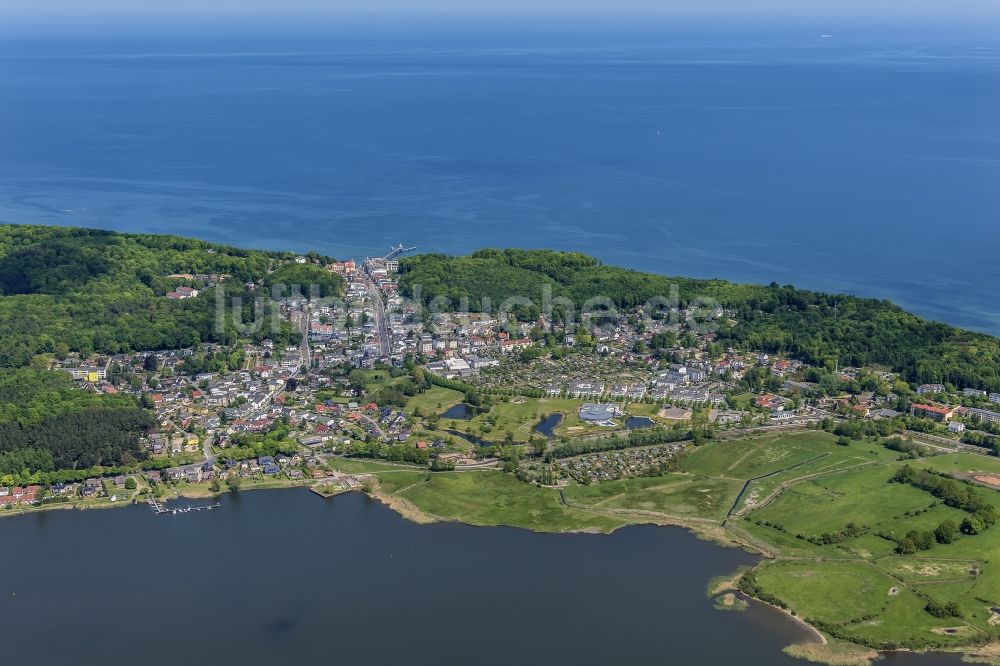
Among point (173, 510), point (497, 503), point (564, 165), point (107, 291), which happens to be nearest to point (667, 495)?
point (497, 503)

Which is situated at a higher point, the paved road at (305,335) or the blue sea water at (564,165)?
the blue sea water at (564,165)

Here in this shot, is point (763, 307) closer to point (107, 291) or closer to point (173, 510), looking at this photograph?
point (173, 510)

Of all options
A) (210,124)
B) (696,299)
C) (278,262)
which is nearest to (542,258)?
(696,299)

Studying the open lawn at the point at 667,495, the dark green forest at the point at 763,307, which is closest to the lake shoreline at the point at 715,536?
the open lawn at the point at 667,495

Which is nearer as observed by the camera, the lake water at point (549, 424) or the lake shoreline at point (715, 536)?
the lake shoreline at point (715, 536)

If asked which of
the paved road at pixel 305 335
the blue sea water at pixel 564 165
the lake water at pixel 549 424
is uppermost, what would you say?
the blue sea water at pixel 564 165

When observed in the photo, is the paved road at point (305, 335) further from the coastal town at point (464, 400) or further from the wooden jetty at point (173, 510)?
the wooden jetty at point (173, 510)

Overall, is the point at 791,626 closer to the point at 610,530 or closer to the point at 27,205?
the point at 610,530
